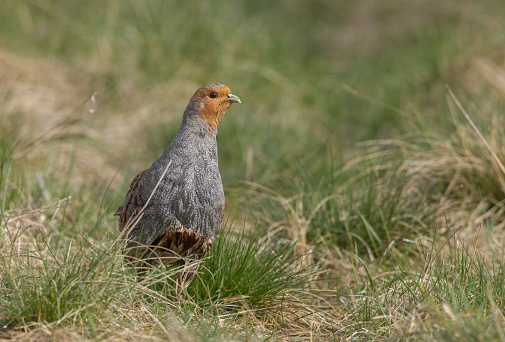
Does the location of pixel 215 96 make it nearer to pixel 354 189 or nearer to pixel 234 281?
pixel 234 281

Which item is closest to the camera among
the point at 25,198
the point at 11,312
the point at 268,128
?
the point at 11,312

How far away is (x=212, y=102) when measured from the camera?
3486mm

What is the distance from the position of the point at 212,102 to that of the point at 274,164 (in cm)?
227

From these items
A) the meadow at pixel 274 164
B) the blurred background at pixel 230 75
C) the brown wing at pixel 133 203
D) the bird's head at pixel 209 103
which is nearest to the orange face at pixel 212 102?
the bird's head at pixel 209 103

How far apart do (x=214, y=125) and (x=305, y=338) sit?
1.21 m

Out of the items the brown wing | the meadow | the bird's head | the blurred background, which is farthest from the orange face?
the blurred background

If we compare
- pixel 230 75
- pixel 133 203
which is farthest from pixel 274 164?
pixel 133 203

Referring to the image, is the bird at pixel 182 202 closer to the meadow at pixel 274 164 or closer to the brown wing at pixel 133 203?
the brown wing at pixel 133 203

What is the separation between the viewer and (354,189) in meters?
5.05

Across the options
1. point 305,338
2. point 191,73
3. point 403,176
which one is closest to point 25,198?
point 305,338

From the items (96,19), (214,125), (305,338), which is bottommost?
(305,338)

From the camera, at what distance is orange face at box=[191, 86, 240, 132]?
346 cm

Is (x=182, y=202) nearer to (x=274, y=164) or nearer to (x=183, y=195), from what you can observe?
(x=183, y=195)

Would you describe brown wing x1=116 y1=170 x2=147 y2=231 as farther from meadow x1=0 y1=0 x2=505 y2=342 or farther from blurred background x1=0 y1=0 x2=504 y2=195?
blurred background x1=0 y1=0 x2=504 y2=195
